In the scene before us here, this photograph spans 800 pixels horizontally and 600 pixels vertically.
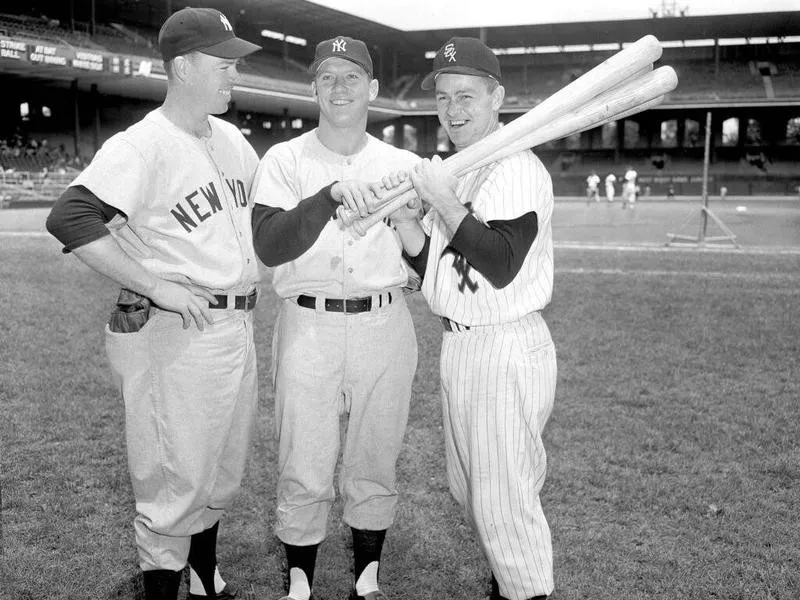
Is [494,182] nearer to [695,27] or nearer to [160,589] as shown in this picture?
[160,589]

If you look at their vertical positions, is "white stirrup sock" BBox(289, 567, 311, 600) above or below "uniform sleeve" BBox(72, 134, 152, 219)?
below

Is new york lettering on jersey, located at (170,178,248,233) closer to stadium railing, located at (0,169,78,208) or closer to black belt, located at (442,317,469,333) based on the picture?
black belt, located at (442,317,469,333)

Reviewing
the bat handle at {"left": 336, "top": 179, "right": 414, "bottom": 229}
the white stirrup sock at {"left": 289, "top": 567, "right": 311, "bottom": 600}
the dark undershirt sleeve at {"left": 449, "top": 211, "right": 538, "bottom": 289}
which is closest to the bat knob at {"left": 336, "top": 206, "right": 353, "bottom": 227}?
the bat handle at {"left": 336, "top": 179, "right": 414, "bottom": 229}

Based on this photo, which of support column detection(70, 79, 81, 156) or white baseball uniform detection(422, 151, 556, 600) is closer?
white baseball uniform detection(422, 151, 556, 600)

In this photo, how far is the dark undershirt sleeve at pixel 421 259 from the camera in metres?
2.80

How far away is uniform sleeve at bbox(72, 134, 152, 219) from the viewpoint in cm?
239

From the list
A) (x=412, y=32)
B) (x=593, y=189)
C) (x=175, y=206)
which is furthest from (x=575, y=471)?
(x=412, y=32)

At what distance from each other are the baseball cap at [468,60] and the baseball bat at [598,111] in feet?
0.96

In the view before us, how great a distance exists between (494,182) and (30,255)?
38.2 feet

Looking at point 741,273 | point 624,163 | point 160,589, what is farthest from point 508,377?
point 624,163

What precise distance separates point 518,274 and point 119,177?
128 cm

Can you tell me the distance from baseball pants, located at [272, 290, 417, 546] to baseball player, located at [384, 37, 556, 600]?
33cm

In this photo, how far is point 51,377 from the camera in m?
5.83

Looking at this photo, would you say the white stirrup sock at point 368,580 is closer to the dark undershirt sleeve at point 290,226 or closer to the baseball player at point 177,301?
the baseball player at point 177,301
